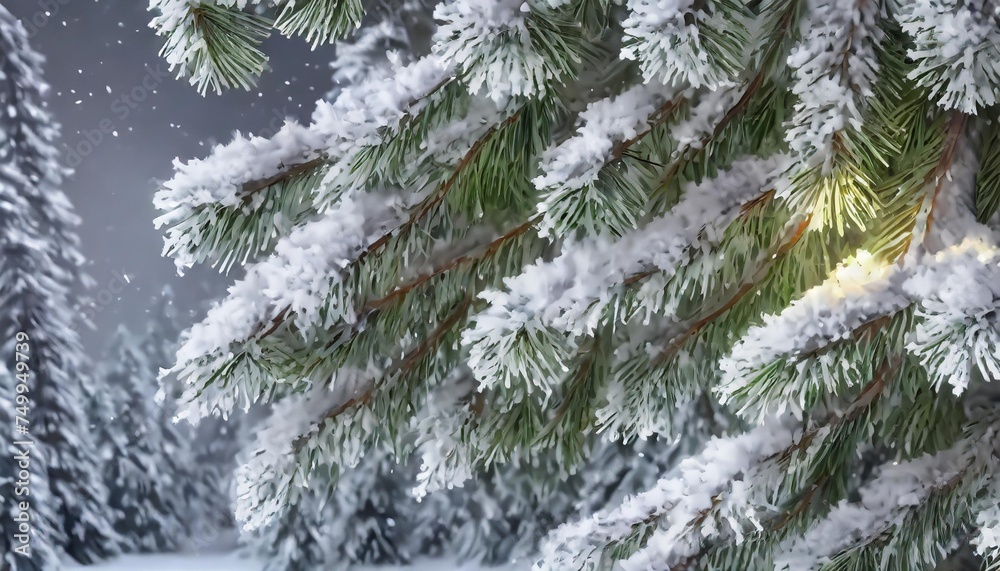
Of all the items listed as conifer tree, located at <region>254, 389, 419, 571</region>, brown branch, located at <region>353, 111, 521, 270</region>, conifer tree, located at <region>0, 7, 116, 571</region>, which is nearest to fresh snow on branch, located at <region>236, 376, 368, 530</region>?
brown branch, located at <region>353, 111, 521, 270</region>

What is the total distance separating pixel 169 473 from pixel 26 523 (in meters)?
0.35

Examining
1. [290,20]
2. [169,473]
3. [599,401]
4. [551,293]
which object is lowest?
[599,401]

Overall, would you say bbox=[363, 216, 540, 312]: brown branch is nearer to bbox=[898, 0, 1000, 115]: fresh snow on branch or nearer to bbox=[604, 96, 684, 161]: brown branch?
bbox=[604, 96, 684, 161]: brown branch

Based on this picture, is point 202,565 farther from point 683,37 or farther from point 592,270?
point 683,37

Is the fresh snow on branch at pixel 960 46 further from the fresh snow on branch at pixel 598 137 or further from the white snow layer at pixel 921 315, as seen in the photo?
the fresh snow on branch at pixel 598 137

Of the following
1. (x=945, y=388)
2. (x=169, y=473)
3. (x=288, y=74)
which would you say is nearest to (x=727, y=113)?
(x=945, y=388)

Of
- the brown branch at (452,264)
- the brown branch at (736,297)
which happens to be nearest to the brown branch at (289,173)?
the brown branch at (452,264)

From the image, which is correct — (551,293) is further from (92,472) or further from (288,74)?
(92,472)

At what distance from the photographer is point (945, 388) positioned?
2.49 ft

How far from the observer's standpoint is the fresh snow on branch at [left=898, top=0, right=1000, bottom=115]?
1.48 feet

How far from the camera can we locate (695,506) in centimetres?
64

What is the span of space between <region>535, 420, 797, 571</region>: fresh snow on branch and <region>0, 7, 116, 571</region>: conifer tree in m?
1.30

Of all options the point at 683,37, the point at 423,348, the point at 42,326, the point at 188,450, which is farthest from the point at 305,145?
the point at 42,326

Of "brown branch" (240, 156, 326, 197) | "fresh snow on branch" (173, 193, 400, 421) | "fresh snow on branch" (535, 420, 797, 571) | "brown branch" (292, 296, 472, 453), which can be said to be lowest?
"fresh snow on branch" (535, 420, 797, 571)
